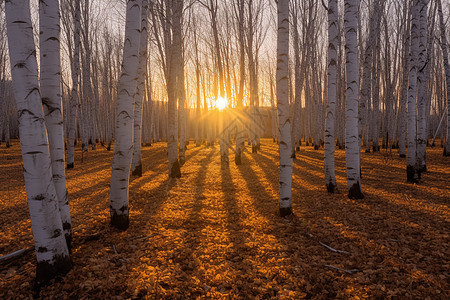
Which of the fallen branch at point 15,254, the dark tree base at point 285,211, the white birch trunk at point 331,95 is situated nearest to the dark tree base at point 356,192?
the white birch trunk at point 331,95

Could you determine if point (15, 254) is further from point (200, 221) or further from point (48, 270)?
point (200, 221)

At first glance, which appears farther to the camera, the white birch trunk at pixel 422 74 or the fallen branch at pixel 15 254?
the white birch trunk at pixel 422 74

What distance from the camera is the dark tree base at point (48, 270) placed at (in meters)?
2.01

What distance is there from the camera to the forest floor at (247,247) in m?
2.07

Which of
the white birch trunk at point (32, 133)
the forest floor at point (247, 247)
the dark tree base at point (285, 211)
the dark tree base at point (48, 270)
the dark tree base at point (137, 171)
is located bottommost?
the forest floor at point (247, 247)

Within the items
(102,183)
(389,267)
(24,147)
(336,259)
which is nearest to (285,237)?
(336,259)

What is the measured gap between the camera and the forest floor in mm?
2074

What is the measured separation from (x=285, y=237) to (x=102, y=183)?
5.62 m

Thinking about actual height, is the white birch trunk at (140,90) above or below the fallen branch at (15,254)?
above

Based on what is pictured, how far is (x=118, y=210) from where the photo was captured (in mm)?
3225

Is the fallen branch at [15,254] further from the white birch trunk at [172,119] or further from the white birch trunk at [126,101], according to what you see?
the white birch trunk at [172,119]

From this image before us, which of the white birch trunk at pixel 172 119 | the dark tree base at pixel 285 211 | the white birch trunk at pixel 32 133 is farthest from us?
the white birch trunk at pixel 172 119

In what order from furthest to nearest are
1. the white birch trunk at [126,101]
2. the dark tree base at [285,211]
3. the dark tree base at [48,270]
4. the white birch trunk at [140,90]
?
the white birch trunk at [140,90]
the dark tree base at [285,211]
the white birch trunk at [126,101]
the dark tree base at [48,270]

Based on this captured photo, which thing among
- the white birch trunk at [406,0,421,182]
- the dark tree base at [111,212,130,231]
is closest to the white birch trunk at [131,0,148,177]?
the dark tree base at [111,212,130,231]
